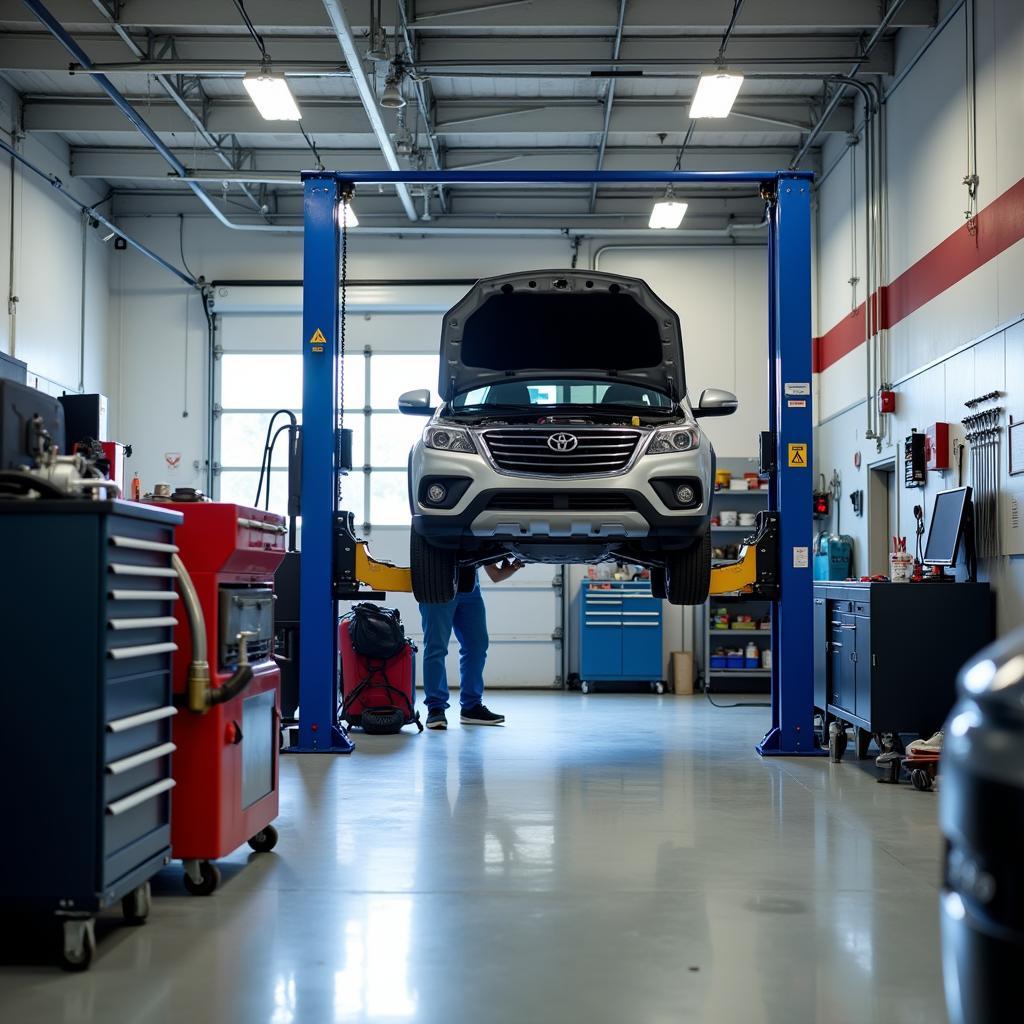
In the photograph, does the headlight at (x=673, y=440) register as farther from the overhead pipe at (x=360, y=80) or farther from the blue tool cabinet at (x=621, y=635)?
the blue tool cabinet at (x=621, y=635)

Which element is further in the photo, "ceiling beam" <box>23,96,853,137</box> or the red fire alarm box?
"ceiling beam" <box>23,96,853,137</box>

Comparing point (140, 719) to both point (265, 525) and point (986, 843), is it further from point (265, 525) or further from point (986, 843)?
Answer: point (986, 843)

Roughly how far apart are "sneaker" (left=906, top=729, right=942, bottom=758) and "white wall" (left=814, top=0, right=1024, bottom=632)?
33.4 inches

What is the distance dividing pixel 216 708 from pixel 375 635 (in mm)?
4356

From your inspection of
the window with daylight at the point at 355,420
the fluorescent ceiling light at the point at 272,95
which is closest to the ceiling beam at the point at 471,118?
the fluorescent ceiling light at the point at 272,95

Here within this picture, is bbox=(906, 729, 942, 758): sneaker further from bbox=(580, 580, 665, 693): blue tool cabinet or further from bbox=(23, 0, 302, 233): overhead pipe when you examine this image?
bbox=(23, 0, 302, 233): overhead pipe

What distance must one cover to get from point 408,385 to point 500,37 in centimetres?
416

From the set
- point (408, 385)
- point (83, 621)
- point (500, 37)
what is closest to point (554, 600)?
point (408, 385)

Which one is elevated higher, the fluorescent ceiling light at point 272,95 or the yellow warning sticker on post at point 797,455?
the fluorescent ceiling light at point 272,95

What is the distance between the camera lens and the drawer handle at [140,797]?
2.64 meters

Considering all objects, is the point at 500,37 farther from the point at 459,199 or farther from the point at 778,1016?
the point at 778,1016

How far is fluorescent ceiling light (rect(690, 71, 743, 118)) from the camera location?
801 centimetres

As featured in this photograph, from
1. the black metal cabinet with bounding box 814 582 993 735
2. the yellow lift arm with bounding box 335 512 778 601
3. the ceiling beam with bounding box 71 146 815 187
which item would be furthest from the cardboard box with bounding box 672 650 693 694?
the black metal cabinet with bounding box 814 582 993 735

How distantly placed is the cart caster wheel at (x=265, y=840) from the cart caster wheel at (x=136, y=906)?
0.90 m
